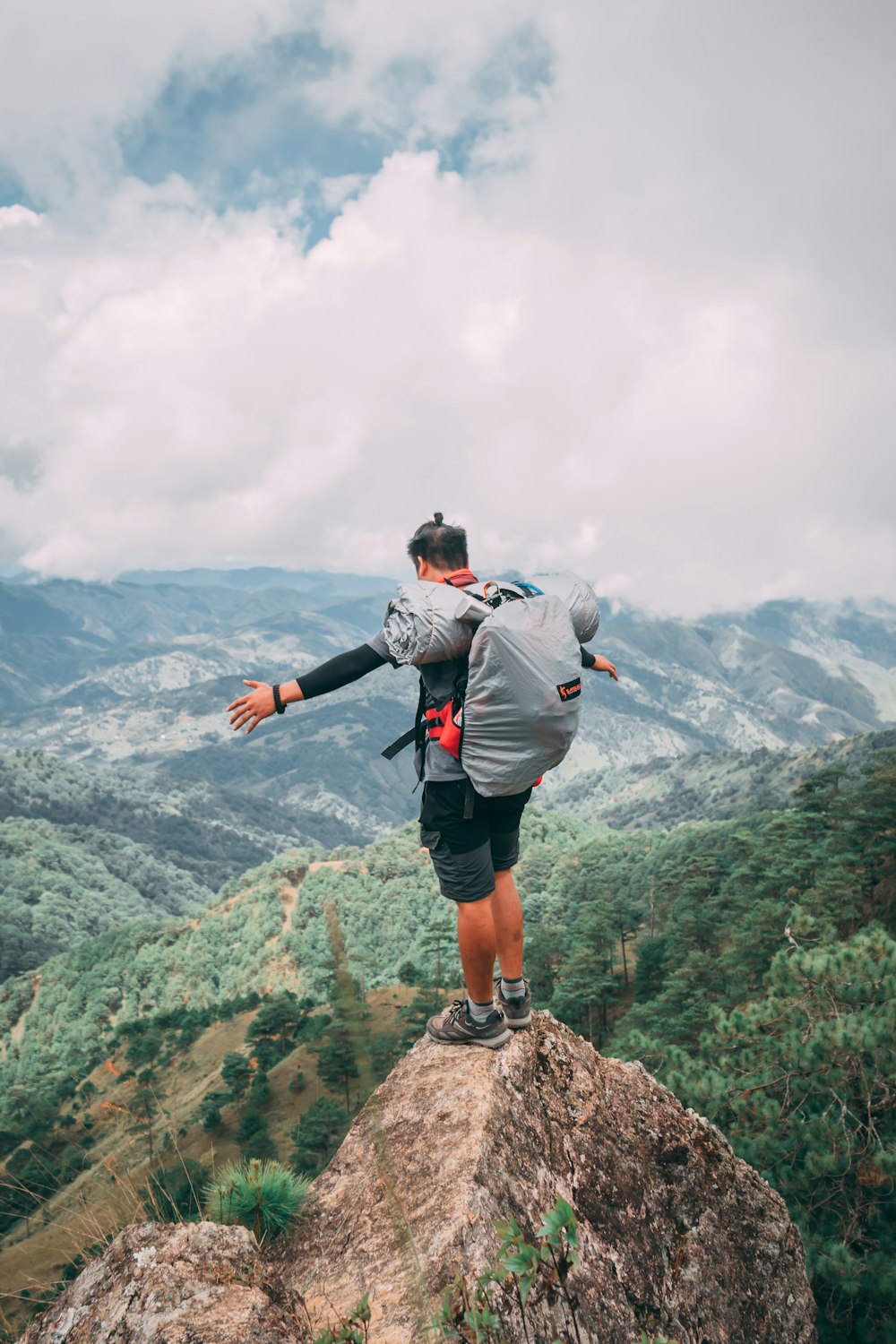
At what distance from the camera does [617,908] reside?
145ft

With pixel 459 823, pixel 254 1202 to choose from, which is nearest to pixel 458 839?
pixel 459 823

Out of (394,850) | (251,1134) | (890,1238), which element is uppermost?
(890,1238)

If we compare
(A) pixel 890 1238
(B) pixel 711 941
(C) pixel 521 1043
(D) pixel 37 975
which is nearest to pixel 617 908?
(B) pixel 711 941

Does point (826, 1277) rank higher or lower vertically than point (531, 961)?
higher

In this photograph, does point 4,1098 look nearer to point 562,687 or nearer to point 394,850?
point 394,850

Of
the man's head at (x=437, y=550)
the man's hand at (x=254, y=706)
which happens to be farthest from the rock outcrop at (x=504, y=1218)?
the man's head at (x=437, y=550)

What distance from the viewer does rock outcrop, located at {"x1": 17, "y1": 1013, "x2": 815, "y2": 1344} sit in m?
3.07

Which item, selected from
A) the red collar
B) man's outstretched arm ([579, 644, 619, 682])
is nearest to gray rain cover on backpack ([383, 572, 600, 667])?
the red collar

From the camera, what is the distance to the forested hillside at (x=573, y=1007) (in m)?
6.96

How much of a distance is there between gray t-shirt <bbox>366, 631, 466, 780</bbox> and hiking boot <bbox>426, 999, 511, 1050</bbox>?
1807 mm

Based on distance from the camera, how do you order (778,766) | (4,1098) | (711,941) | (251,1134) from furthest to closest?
(778,766) → (4,1098) → (251,1134) → (711,941)

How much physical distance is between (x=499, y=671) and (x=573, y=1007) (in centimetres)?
3282

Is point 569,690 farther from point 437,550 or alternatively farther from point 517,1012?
point 517,1012

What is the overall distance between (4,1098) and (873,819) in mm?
77714
